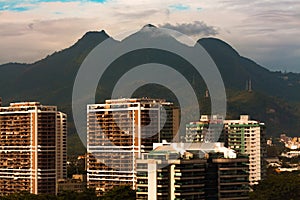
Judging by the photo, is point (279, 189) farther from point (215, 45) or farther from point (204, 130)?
point (215, 45)

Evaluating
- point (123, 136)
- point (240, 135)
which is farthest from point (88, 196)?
point (240, 135)

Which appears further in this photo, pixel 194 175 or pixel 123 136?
pixel 123 136

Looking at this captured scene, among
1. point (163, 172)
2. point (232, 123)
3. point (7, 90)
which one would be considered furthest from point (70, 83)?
point (163, 172)

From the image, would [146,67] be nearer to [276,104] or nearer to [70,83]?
[70,83]

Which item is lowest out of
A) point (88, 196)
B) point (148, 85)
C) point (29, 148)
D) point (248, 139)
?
point (88, 196)

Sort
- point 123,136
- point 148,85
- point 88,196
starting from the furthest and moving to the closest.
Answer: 1. point 148,85
2. point 123,136
3. point 88,196

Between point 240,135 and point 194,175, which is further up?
point 240,135

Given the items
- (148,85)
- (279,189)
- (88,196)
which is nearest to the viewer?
(88,196)
